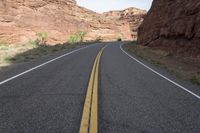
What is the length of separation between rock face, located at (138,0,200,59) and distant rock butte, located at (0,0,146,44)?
1824 inches

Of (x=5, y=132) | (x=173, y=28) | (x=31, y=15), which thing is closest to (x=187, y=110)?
(x=5, y=132)

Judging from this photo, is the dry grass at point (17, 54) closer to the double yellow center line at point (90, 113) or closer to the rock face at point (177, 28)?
the double yellow center line at point (90, 113)

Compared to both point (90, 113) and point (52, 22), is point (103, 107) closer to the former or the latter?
point (90, 113)

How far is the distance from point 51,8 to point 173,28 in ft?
245

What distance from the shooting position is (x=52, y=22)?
92.7 m

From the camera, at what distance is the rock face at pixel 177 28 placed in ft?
75.4

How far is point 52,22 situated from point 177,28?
230 feet

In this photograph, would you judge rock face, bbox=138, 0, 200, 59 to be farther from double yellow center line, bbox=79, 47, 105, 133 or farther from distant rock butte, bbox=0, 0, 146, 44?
distant rock butte, bbox=0, 0, 146, 44

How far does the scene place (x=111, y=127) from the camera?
5262 mm

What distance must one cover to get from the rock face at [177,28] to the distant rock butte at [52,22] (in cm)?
4633

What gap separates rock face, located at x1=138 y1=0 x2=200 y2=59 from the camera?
2299cm

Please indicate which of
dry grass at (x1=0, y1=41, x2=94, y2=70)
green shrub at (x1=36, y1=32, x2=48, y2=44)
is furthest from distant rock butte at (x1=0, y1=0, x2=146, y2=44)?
dry grass at (x1=0, y1=41, x2=94, y2=70)

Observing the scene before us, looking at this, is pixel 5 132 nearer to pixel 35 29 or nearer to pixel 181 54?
pixel 181 54

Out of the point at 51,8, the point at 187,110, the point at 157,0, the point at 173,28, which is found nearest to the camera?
the point at 187,110
